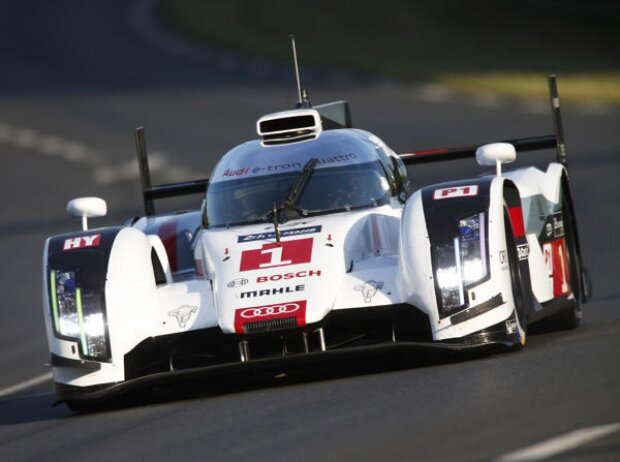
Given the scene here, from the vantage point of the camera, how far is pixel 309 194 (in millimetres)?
10094

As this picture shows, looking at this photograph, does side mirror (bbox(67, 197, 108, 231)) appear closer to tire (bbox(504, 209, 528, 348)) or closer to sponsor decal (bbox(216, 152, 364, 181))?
sponsor decal (bbox(216, 152, 364, 181))

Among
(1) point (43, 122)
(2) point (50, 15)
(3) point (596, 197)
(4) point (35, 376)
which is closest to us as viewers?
(4) point (35, 376)

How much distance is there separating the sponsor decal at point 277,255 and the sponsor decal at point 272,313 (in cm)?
40

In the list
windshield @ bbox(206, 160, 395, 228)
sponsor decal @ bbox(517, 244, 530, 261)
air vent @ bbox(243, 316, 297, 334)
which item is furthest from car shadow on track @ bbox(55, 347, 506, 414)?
windshield @ bbox(206, 160, 395, 228)

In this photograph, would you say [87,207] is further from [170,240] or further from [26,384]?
[26,384]

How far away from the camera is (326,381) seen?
864 centimetres

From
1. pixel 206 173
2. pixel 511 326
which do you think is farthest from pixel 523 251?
pixel 206 173

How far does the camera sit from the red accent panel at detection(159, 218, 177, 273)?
1117 centimetres

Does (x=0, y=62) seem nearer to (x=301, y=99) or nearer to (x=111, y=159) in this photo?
(x=111, y=159)

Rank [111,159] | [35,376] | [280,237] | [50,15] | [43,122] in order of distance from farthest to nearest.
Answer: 1. [50,15]
2. [43,122]
3. [111,159]
4. [35,376]
5. [280,237]

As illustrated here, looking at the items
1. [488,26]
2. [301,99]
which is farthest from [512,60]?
[301,99]

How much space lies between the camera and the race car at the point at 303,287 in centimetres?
857

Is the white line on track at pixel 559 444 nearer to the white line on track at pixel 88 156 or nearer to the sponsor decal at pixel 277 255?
the sponsor decal at pixel 277 255

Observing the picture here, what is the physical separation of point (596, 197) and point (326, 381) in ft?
38.6
